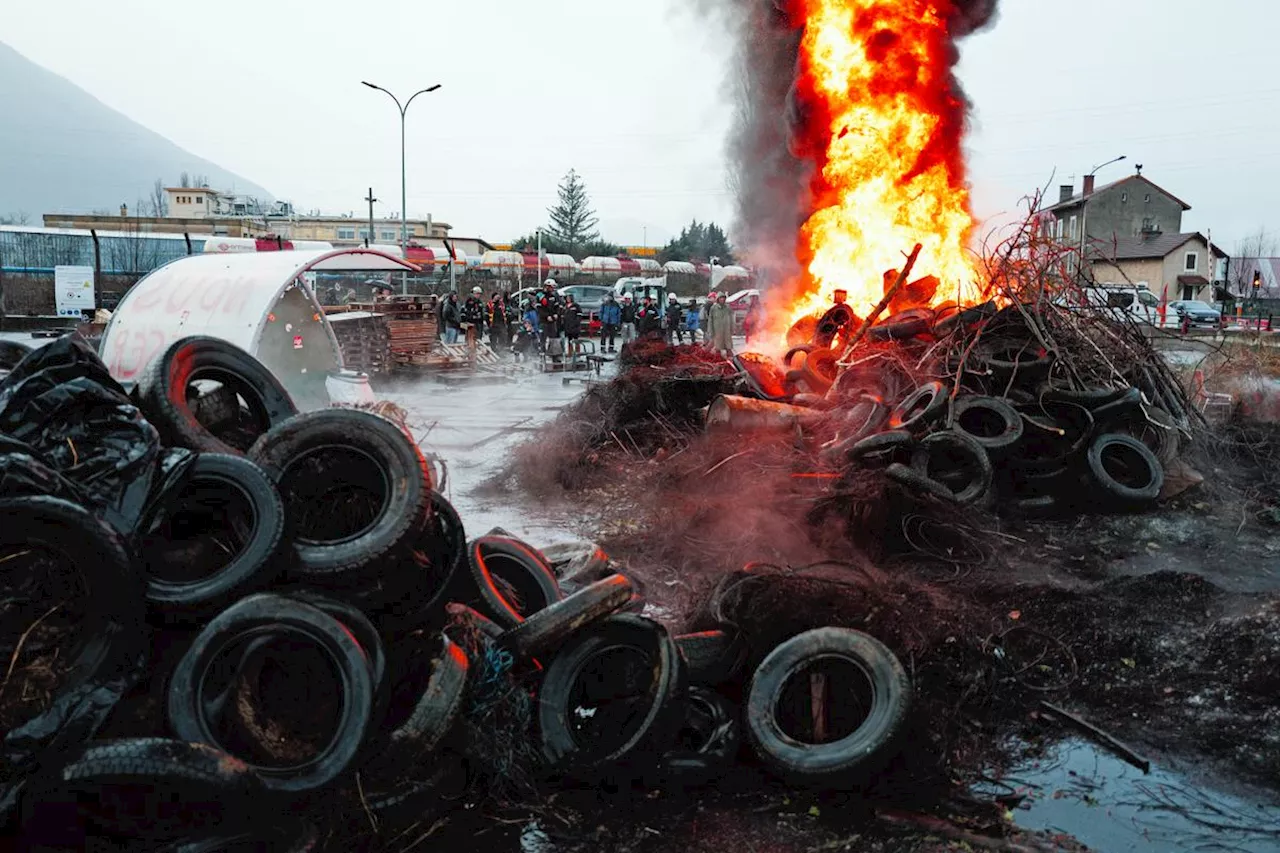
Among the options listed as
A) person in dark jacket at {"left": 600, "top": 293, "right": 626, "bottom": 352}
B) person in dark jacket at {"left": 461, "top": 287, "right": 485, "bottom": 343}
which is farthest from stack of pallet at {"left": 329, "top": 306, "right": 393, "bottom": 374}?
person in dark jacket at {"left": 600, "top": 293, "right": 626, "bottom": 352}

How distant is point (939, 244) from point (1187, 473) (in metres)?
7.87

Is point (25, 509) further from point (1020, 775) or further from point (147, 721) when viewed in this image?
point (1020, 775)

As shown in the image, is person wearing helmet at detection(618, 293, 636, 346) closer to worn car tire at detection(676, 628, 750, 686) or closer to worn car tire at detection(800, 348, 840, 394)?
worn car tire at detection(800, 348, 840, 394)

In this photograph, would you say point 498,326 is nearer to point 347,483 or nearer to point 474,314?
point 474,314

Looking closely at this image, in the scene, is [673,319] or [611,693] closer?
[611,693]

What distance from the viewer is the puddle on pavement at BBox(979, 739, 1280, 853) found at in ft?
13.1

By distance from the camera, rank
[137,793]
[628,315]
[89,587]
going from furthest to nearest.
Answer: [628,315], [89,587], [137,793]

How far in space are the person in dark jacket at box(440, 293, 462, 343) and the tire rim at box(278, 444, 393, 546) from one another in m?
21.1

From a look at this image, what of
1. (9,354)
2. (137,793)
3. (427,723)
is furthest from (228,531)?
(9,354)

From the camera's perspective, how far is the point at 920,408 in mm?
9469

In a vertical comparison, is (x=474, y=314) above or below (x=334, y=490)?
above

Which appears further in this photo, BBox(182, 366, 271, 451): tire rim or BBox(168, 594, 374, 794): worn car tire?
BBox(182, 366, 271, 451): tire rim

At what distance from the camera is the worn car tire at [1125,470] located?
8930 millimetres

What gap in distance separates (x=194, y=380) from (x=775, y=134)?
19.5 m
